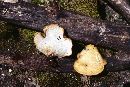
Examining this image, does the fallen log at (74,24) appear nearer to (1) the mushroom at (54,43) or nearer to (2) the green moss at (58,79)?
(1) the mushroom at (54,43)

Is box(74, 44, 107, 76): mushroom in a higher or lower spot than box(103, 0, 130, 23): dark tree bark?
lower

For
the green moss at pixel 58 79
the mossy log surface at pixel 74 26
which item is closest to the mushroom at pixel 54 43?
the mossy log surface at pixel 74 26

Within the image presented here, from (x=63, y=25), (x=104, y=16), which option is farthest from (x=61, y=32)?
(x=104, y=16)

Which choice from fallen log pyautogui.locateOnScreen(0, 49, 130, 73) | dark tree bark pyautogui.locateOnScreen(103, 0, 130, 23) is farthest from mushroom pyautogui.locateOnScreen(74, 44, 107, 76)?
dark tree bark pyautogui.locateOnScreen(103, 0, 130, 23)

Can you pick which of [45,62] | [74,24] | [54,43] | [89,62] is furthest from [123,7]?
[45,62]

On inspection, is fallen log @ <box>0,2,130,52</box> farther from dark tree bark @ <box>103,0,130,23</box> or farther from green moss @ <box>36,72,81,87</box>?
green moss @ <box>36,72,81,87</box>

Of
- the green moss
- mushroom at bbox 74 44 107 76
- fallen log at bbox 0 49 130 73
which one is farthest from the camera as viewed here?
the green moss
